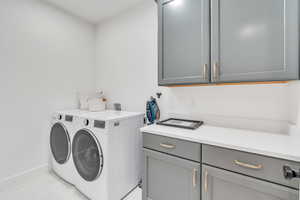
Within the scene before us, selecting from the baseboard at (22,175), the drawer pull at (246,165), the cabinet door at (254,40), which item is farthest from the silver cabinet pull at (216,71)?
the baseboard at (22,175)

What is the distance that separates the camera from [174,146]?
113cm

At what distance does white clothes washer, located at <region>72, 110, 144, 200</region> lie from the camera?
1.31 m

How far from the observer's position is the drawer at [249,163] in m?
0.76

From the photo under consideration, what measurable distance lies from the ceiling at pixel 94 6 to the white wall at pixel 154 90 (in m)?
0.11

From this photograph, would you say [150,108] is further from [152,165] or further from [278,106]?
[278,106]

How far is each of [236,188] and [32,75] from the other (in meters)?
2.59

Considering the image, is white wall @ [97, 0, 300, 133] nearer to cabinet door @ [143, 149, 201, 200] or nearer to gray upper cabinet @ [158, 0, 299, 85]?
gray upper cabinet @ [158, 0, 299, 85]

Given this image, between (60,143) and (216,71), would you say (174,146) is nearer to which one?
(216,71)

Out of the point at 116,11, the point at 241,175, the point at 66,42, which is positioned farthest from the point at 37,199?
the point at 116,11

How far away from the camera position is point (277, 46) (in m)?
0.94

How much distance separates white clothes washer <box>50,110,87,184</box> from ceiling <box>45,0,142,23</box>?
1670 mm

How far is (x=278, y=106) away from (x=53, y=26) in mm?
3034

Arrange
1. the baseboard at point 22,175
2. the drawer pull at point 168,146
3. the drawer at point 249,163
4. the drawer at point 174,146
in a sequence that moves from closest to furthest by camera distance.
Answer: the drawer at point 249,163, the drawer at point 174,146, the drawer pull at point 168,146, the baseboard at point 22,175

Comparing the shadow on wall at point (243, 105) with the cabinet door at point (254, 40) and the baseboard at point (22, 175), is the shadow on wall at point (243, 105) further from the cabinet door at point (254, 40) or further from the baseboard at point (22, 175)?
the baseboard at point (22, 175)
